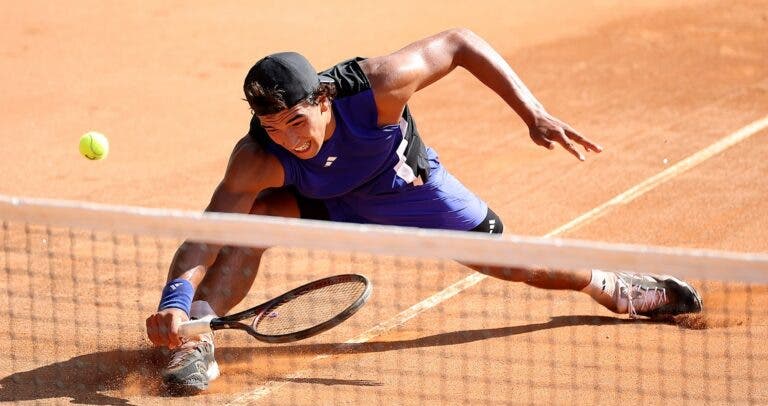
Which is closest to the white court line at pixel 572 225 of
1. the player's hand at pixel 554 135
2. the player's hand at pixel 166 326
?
the player's hand at pixel 166 326

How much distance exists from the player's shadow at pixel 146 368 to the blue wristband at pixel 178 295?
623 millimetres

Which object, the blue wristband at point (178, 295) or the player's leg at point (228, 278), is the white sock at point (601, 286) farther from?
the blue wristband at point (178, 295)

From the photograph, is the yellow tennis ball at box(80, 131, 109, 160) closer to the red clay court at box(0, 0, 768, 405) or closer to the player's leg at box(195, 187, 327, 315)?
the red clay court at box(0, 0, 768, 405)

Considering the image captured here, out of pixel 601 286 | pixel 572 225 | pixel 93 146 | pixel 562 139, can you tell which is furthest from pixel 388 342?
pixel 93 146

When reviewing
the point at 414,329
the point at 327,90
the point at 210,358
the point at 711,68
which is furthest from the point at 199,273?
the point at 711,68

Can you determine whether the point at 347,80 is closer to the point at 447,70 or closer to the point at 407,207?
the point at 447,70

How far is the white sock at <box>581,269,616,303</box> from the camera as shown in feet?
20.0

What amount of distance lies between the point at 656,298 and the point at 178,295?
8.53ft

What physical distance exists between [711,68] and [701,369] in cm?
641

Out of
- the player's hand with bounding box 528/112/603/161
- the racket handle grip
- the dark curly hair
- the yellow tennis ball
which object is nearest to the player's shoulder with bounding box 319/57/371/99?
the dark curly hair

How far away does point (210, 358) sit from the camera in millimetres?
5645

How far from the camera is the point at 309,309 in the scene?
5.54 m

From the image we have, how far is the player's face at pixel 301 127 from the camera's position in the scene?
5.19 meters

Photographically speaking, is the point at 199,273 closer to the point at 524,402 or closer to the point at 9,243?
the point at 524,402
